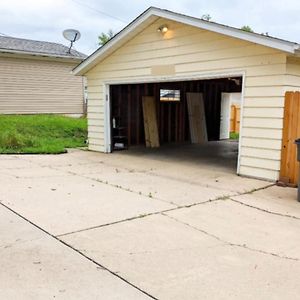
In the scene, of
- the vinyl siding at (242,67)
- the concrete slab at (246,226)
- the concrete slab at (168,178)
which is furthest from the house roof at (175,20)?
the concrete slab at (246,226)

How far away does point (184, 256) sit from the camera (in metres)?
3.39

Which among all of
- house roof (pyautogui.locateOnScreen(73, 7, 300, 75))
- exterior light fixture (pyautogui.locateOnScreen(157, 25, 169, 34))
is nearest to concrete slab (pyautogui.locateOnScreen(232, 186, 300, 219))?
house roof (pyautogui.locateOnScreen(73, 7, 300, 75))

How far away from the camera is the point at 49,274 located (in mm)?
2959

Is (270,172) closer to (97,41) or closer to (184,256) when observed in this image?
(184,256)

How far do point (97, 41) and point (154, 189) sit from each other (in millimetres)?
40495

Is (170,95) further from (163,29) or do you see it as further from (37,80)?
(37,80)

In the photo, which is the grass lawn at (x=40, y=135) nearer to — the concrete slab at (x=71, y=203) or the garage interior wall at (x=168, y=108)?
the garage interior wall at (x=168, y=108)

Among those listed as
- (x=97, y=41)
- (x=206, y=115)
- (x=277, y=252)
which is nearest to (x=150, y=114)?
(x=206, y=115)

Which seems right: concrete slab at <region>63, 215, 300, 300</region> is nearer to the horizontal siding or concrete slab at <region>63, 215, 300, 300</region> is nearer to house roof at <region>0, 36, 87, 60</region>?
the horizontal siding

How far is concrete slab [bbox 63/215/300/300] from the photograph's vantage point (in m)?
2.78

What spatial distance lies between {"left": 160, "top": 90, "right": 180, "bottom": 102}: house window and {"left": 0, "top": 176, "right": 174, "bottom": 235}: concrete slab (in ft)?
24.5

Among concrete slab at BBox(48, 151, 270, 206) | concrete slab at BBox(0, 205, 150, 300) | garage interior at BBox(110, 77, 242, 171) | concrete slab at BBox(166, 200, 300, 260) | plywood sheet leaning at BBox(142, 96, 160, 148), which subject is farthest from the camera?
plywood sheet leaning at BBox(142, 96, 160, 148)

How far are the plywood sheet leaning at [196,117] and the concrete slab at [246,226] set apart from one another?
8.75 m

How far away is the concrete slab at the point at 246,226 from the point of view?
3742 mm
